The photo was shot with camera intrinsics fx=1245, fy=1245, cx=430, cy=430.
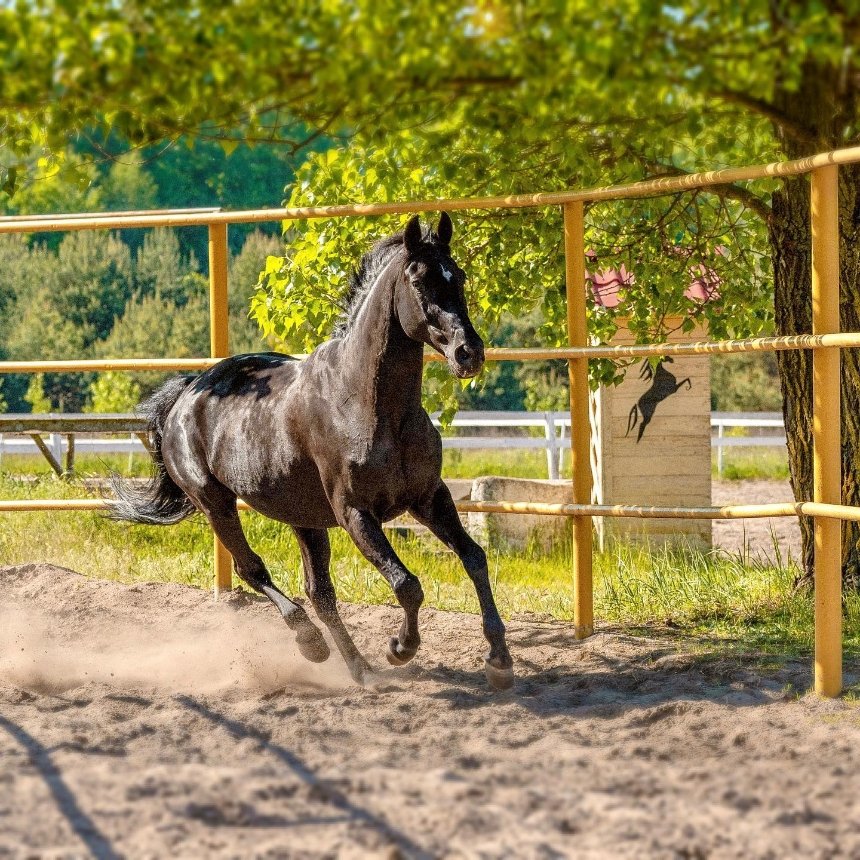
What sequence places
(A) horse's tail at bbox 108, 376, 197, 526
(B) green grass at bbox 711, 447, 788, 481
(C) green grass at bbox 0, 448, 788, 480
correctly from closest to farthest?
1. (A) horse's tail at bbox 108, 376, 197, 526
2. (C) green grass at bbox 0, 448, 788, 480
3. (B) green grass at bbox 711, 447, 788, 481

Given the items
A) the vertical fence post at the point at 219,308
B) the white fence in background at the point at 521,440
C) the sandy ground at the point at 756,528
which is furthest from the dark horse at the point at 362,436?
the white fence in background at the point at 521,440

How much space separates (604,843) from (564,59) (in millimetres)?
2027

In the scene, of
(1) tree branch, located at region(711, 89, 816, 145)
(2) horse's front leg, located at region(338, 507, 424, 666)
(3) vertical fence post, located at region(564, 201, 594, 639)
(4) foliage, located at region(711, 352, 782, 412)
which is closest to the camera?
(2) horse's front leg, located at region(338, 507, 424, 666)

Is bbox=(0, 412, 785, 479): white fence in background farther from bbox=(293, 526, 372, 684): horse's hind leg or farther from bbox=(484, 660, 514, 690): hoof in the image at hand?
bbox=(484, 660, 514, 690): hoof

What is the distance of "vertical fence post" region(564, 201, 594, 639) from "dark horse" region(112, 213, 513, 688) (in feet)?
2.64

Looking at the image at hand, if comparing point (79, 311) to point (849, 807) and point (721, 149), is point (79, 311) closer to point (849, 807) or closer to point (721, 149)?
point (721, 149)

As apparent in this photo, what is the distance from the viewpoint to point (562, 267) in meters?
6.57

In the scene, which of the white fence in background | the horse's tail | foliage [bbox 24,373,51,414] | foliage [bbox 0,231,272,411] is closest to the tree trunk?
the horse's tail

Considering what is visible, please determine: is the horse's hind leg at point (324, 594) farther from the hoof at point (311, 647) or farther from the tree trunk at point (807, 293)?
the tree trunk at point (807, 293)

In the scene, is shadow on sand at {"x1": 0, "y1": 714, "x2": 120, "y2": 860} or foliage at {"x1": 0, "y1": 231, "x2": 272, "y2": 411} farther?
foliage at {"x1": 0, "y1": 231, "x2": 272, "y2": 411}

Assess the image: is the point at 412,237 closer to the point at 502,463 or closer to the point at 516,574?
the point at 516,574

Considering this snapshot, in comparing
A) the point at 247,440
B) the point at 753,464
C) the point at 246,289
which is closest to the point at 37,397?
the point at 246,289

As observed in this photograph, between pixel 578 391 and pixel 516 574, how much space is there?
2.67 m

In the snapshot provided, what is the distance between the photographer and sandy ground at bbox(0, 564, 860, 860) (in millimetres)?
2855
